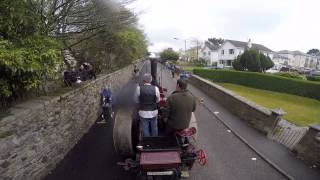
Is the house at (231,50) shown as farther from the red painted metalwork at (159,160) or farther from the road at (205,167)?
the red painted metalwork at (159,160)

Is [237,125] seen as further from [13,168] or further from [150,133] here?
[13,168]

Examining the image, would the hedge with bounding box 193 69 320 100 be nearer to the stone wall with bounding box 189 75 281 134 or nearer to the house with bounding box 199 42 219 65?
the stone wall with bounding box 189 75 281 134

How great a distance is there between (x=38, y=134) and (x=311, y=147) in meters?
6.97

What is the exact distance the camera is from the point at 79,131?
11492 millimetres

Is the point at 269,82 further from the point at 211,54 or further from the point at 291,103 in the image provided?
the point at 211,54

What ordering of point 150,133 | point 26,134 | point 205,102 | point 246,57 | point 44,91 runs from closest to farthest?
point 26,134 → point 150,133 → point 44,91 → point 205,102 → point 246,57

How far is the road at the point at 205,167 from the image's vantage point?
777 centimetres

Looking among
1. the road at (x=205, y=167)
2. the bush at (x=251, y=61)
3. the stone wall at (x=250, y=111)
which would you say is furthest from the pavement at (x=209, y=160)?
the bush at (x=251, y=61)

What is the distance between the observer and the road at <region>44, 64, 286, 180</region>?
306 inches

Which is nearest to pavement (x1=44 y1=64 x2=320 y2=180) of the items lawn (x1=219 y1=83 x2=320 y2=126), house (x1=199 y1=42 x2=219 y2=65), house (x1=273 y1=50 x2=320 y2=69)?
lawn (x1=219 y1=83 x2=320 y2=126)

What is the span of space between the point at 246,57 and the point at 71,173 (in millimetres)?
47022

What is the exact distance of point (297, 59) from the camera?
432 ft

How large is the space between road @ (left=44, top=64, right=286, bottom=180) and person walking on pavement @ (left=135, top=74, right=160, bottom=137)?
3.95 feet

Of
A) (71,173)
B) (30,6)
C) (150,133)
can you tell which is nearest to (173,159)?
(150,133)
